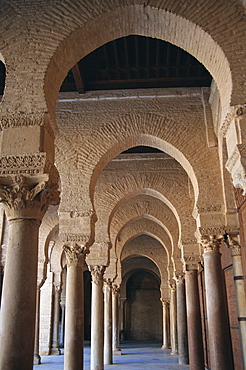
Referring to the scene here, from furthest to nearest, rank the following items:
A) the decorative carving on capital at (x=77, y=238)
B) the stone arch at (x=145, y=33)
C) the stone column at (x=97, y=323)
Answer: the stone column at (x=97, y=323)
the decorative carving on capital at (x=77, y=238)
the stone arch at (x=145, y=33)

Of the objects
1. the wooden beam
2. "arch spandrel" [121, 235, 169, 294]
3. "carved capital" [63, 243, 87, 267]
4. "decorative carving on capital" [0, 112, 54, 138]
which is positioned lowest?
"carved capital" [63, 243, 87, 267]

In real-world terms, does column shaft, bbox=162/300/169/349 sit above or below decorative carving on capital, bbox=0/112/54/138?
below

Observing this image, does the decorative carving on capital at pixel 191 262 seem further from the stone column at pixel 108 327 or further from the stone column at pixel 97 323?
the stone column at pixel 108 327

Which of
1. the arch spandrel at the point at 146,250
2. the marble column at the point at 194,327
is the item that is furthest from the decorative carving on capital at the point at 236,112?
the arch spandrel at the point at 146,250

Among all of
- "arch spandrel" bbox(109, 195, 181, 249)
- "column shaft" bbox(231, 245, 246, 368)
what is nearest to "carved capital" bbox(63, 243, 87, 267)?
"column shaft" bbox(231, 245, 246, 368)

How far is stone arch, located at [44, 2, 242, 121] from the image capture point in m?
5.27

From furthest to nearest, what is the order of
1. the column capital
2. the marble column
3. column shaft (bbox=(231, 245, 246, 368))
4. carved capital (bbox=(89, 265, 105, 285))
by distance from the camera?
the column capital, carved capital (bbox=(89, 265, 105, 285)), the marble column, column shaft (bbox=(231, 245, 246, 368))

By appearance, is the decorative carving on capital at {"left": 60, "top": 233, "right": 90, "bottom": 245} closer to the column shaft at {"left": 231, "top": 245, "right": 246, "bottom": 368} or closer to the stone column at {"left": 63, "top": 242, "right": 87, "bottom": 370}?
the stone column at {"left": 63, "top": 242, "right": 87, "bottom": 370}

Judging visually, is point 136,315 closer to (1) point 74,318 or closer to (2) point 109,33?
(1) point 74,318

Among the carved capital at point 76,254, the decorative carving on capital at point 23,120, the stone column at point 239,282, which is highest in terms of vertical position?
the decorative carving on capital at point 23,120

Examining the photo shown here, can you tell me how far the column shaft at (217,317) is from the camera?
7.31 metres

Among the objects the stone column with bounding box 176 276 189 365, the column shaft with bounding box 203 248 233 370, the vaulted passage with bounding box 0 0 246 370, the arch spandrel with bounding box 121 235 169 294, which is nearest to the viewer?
the vaulted passage with bounding box 0 0 246 370

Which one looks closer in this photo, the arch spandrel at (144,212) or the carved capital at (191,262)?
the carved capital at (191,262)

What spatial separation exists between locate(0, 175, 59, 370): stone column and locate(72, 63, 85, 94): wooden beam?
3785mm
